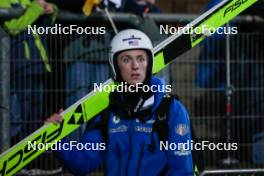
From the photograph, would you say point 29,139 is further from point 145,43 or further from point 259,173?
point 259,173

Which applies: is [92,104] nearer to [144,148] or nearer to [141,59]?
[141,59]

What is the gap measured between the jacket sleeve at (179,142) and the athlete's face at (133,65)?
0.89 ft

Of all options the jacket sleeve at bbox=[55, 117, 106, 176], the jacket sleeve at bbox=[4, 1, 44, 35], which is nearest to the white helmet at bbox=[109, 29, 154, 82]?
the jacket sleeve at bbox=[55, 117, 106, 176]

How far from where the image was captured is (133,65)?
434 cm

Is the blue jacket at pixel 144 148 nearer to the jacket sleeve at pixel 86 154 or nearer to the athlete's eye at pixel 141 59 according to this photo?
the jacket sleeve at pixel 86 154

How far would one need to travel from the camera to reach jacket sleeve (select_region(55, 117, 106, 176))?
4383mm

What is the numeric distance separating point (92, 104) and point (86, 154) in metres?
0.62

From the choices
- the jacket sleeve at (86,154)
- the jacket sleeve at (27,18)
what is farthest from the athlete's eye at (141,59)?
the jacket sleeve at (27,18)

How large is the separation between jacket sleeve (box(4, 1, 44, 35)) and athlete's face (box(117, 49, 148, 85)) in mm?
1202

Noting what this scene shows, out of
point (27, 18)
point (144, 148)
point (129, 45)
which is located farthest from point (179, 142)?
point (27, 18)

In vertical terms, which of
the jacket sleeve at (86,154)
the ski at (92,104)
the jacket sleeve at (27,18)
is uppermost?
the jacket sleeve at (27,18)

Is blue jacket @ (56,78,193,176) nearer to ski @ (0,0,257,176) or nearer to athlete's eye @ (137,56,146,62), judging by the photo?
athlete's eye @ (137,56,146,62)

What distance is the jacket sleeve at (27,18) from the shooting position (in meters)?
5.34

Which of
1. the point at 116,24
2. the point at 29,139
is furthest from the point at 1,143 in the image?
the point at 116,24
